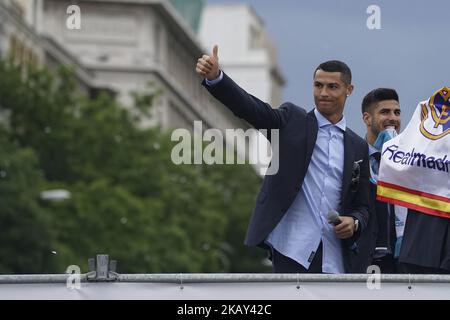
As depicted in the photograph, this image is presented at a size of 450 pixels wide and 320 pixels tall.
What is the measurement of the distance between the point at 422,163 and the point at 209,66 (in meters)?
1.28

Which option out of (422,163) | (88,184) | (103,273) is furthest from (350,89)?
(88,184)

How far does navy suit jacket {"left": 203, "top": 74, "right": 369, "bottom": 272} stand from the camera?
10.1 metres

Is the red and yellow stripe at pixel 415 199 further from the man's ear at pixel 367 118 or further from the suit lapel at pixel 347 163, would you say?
the man's ear at pixel 367 118

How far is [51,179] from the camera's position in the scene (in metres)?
58.4

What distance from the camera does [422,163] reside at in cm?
1000

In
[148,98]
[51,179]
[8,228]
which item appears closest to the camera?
[8,228]

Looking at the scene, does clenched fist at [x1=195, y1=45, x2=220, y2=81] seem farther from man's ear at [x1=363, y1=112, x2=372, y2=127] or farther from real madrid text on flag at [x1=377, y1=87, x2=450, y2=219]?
man's ear at [x1=363, y1=112, x2=372, y2=127]

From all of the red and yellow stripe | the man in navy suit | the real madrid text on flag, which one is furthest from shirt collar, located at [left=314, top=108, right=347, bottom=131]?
the red and yellow stripe

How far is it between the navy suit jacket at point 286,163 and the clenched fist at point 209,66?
0.16m

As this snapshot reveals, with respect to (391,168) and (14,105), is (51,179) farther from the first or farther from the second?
(391,168)

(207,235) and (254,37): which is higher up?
(254,37)

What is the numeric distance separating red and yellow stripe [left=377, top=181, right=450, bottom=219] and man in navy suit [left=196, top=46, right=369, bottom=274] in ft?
0.70
